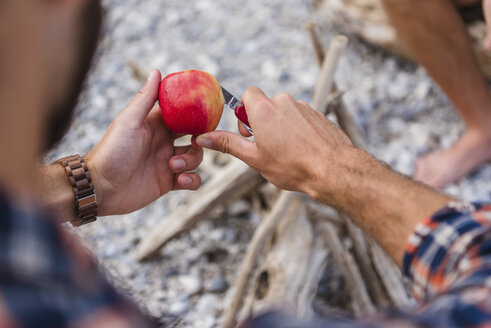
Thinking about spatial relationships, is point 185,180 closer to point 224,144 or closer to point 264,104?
point 224,144

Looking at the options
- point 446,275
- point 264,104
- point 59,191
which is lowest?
point 446,275

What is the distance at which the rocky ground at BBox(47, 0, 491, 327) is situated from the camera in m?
1.78

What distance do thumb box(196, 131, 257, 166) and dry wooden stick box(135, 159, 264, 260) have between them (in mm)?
423

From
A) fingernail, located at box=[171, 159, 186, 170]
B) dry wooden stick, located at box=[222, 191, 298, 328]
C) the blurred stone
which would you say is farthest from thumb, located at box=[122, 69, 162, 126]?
the blurred stone

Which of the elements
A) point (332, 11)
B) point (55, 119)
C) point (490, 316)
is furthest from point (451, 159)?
point (55, 119)

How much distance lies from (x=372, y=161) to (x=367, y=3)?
1.70m

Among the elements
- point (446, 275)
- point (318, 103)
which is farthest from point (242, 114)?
point (446, 275)

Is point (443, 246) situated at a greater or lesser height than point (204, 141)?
lesser

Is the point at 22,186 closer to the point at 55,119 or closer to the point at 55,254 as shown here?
the point at 55,254

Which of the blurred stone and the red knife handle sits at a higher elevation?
the red knife handle

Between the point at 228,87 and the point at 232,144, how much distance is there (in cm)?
138

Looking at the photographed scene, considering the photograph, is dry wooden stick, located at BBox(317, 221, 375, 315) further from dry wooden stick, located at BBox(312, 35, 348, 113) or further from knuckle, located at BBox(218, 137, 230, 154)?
knuckle, located at BBox(218, 137, 230, 154)

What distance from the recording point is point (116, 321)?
47 centimetres

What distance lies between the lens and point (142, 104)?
3.89ft
